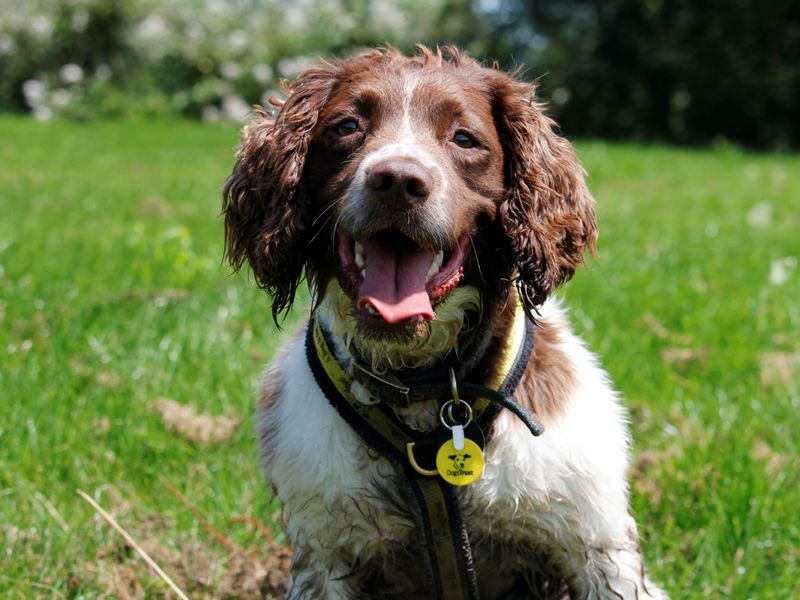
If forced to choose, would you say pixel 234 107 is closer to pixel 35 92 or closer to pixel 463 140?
pixel 35 92

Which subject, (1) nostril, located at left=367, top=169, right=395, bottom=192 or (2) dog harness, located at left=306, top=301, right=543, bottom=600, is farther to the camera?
(2) dog harness, located at left=306, top=301, right=543, bottom=600

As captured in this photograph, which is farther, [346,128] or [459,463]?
[346,128]

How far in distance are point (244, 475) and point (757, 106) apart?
14642 mm

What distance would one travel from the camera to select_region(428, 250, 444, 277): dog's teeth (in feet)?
9.09

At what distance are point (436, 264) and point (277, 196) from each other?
0.49 meters

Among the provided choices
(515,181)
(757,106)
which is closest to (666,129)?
(757,106)

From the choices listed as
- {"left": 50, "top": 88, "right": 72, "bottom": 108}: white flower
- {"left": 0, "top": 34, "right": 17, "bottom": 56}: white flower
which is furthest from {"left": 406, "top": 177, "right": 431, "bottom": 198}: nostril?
{"left": 0, "top": 34, "right": 17, "bottom": 56}: white flower

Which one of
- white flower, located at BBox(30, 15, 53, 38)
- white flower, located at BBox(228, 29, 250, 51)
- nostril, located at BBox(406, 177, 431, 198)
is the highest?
nostril, located at BBox(406, 177, 431, 198)

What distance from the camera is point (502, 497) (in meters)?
2.84

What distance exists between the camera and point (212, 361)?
4617 millimetres

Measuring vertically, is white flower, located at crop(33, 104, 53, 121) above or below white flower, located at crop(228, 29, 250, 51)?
below

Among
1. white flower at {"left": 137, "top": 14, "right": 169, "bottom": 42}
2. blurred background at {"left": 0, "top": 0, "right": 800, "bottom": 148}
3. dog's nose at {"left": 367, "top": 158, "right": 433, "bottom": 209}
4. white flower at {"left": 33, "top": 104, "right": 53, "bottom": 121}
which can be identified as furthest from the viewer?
white flower at {"left": 137, "top": 14, "right": 169, "bottom": 42}

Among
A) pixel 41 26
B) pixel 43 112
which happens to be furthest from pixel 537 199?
pixel 41 26

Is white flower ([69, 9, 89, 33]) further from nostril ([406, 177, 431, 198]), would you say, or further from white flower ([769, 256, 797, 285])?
nostril ([406, 177, 431, 198])
